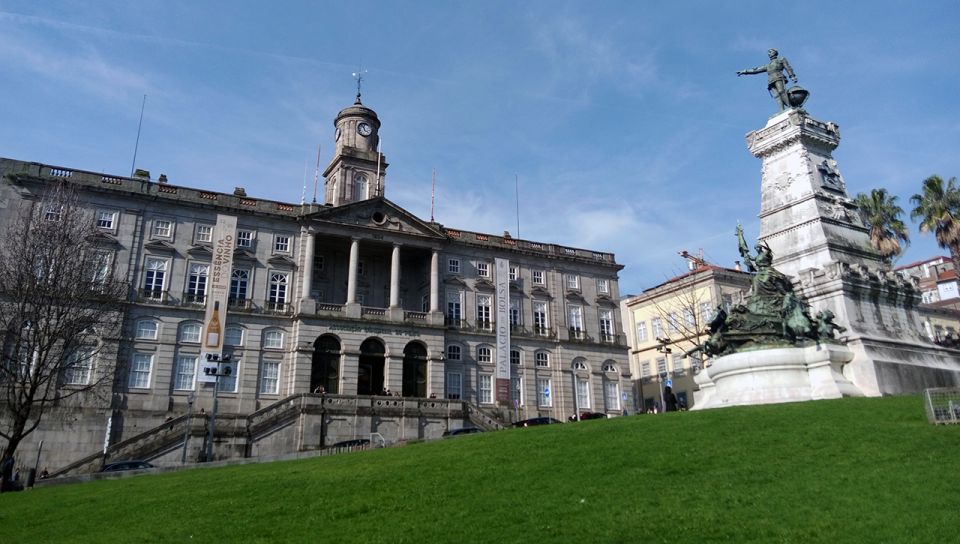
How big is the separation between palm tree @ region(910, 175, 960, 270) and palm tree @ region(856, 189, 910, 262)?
3795mm

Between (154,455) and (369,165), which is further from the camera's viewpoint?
(369,165)

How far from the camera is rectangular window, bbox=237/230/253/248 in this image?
1881 inches

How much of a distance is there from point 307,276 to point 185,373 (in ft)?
32.4

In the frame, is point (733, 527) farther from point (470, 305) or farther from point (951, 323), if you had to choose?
point (951, 323)

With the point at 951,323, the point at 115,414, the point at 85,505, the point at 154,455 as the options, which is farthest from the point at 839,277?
the point at 951,323

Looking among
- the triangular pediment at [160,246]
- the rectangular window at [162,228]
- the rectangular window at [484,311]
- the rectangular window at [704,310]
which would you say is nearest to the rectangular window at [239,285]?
the triangular pediment at [160,246]

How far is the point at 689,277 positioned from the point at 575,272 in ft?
39.0

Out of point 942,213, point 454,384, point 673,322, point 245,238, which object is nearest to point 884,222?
point 942,213

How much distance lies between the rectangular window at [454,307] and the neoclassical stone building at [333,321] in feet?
0.40

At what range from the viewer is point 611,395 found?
5656cm

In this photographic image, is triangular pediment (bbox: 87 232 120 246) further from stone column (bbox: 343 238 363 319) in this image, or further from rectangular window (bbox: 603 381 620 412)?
rectangular window (bbox: 603 381 620 412)

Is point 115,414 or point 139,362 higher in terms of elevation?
point 139,362

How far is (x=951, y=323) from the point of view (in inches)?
2598

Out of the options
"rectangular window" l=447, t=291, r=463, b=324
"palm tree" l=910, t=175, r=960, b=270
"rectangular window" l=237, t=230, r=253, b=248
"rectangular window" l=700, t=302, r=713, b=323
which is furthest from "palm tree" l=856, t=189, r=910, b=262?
"rectangular window" l=237, t=230, r=253, b=248
